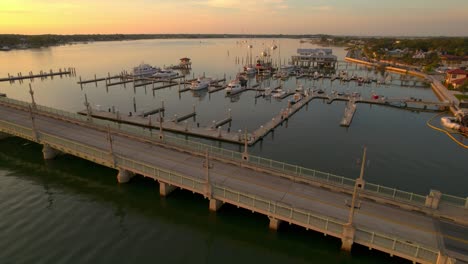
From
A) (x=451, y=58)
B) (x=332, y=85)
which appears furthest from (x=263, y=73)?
(x=451, y=58)

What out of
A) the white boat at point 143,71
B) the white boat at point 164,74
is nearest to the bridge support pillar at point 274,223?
the white boat at point 164,74

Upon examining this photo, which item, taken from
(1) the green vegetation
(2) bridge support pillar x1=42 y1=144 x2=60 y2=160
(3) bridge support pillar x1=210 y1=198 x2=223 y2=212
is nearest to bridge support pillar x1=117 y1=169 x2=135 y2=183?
(3) bridge support pillar x1=210 y1=198 x2=223 y2=212

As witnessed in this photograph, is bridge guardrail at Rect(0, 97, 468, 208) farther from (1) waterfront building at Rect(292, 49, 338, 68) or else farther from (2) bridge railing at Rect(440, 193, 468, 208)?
(1) waterfront building at Rect(292, 49, 338, 68)

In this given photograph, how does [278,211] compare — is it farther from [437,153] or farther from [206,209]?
[437,153]

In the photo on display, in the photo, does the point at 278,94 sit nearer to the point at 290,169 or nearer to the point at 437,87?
the point at 290,169

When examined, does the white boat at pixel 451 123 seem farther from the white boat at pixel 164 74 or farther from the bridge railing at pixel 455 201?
the white boat at pixel 164 74

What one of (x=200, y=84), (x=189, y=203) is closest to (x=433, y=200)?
(x=189, y=203)
